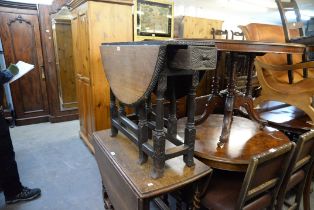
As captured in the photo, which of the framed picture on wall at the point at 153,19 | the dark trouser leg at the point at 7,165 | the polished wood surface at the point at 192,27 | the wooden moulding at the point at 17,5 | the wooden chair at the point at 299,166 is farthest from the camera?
the polished wood surface at the point at 192,27

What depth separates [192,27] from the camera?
396 cm

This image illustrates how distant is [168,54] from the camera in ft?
3.03

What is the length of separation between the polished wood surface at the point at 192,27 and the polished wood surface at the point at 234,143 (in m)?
2.40

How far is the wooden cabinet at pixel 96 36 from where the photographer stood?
2.07 m

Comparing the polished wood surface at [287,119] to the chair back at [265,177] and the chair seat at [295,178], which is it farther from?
the chair back at [265,177]

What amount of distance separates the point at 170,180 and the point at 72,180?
1.40m

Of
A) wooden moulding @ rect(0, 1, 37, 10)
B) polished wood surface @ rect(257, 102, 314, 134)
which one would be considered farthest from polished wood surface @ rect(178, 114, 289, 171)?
wooden moulding @ rect(0, 1, 37, 10)

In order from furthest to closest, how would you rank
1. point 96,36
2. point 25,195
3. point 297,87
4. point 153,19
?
point 153,19 < point 297,87 < point 96,36 < point 25,195

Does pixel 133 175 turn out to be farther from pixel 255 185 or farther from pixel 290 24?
pixel 290 24

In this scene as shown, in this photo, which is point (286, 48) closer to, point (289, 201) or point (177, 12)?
point (289, 201)

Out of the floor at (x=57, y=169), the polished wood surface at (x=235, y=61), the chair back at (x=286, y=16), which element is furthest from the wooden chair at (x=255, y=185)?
the chair back at (x=286, y=16)

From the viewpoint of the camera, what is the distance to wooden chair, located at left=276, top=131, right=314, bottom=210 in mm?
1063

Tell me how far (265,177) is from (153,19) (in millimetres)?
2495

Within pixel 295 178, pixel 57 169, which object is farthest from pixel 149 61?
pixel 57 169
